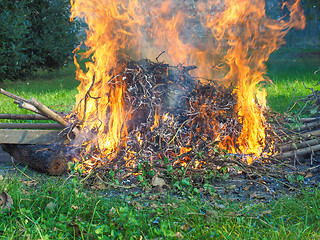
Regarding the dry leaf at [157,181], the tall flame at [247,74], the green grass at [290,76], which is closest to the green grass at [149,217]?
the dry leaf at [157,181]

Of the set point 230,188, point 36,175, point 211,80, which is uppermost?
point 211,80

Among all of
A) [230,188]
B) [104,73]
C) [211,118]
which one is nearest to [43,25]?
[104,73]

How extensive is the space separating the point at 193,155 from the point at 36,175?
1.66m

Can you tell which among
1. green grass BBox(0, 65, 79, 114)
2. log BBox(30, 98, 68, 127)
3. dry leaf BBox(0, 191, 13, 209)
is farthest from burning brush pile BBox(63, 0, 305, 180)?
green grass BBox(0, 65, 79, 114)

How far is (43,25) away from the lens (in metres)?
10.6

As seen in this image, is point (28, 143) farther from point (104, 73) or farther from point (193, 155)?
point (193, 155)

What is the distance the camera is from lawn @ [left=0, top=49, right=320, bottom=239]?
2525 millimetres

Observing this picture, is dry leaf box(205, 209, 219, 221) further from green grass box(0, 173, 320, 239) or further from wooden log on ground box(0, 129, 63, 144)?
wooden log on ground box(0, 129, 63, 144)

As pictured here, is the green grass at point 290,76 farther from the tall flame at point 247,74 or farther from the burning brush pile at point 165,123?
the burning brush pile at point 165,123

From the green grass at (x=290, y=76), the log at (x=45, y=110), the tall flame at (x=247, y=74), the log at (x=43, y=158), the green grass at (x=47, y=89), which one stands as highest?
the green grass at (x=290, y=76)

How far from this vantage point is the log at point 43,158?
150 inches

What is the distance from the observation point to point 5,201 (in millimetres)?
2848

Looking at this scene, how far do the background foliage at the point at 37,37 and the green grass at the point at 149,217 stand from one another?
273 inches

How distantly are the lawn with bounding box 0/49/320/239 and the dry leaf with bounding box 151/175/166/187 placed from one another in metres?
0.11
